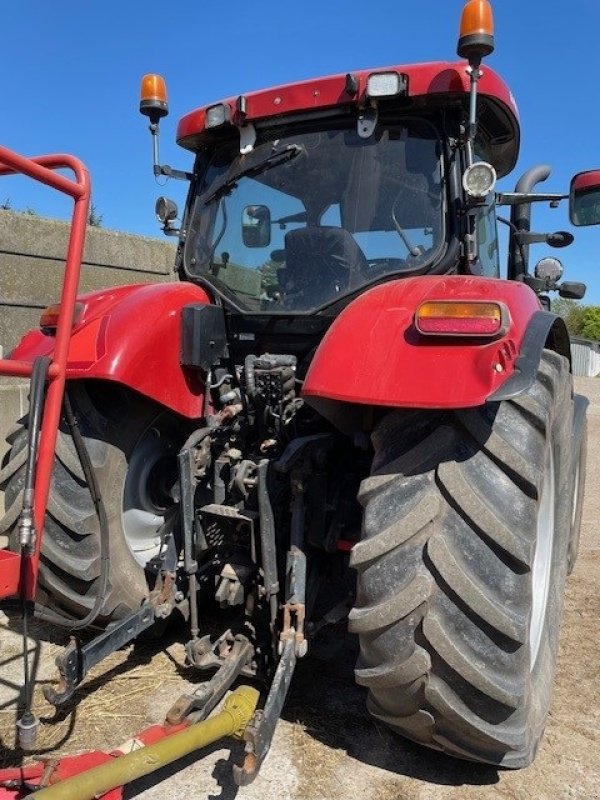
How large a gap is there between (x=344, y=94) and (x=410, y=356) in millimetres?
1363

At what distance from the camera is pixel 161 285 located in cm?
288

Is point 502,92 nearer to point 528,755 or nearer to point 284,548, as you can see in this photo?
point 284,548

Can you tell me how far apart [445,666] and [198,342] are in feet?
4.86

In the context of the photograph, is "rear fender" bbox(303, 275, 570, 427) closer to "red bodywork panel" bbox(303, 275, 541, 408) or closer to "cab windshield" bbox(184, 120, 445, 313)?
"red bodywork panel" bbox(303, 275, 541, 408)

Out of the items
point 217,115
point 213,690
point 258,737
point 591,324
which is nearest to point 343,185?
point 217,115

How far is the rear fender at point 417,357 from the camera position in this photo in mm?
1824

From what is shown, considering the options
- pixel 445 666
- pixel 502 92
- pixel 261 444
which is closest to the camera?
pixel 445 666

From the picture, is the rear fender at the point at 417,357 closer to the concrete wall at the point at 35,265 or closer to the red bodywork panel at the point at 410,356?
the red bodywork panel at the point at 410,356

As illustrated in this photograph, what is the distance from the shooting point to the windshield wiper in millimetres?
2914

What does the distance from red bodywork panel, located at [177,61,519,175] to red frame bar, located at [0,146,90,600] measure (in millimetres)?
1218

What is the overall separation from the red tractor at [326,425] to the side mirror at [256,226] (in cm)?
1

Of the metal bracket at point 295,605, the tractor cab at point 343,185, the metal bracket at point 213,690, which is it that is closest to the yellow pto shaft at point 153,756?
the metal bracket at point 213,690

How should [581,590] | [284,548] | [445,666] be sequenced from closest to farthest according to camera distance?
[445,666] → [284,548] → [581,590]

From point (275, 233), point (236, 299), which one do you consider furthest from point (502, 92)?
point (236, 299)
